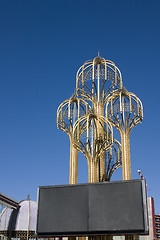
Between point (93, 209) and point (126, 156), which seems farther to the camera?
point (126, 156)

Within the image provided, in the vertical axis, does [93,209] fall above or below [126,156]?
below

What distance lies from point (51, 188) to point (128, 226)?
20.5 feet

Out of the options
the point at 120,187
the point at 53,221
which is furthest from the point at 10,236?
the point at 120,187

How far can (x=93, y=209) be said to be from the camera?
2281 centimetres

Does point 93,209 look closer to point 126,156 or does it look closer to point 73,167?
point 126,156

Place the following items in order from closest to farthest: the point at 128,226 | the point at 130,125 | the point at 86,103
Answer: the point at 128,226 → the point at 130,125 → the point at 86,103

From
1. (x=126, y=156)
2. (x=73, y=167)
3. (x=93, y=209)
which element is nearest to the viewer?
(x=93, y=209)

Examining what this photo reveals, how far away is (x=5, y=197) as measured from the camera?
30188mm

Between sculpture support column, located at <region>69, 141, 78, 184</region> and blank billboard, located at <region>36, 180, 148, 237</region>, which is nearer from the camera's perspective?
blank billboard, located at <region>36, 180, 148, 237</region>

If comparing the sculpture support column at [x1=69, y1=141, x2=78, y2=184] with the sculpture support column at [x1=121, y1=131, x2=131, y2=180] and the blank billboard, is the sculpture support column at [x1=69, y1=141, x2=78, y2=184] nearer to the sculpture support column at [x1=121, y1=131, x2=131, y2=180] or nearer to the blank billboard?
the sculpture support column at [x1=121, y1=131, x2=131, y2=180]

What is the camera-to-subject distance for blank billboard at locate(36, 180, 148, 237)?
2180 cm

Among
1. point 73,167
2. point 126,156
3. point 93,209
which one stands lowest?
point 93,209

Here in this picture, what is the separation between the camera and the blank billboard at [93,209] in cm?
2180

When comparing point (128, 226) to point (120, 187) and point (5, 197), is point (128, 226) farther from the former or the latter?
point (5, 197)
